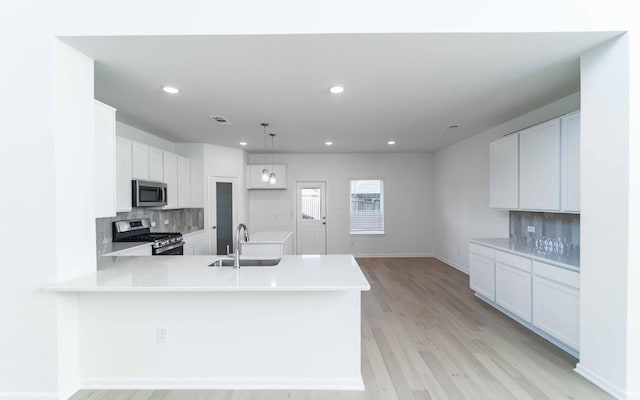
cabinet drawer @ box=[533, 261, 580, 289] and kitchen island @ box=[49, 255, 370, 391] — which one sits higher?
cabinet drawer @ box=[533, 261, 580, 289]

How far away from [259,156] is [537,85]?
566cm

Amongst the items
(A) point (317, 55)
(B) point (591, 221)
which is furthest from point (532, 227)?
(A) point (317, 55)

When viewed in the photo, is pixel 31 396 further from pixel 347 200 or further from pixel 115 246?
pixel 347 200

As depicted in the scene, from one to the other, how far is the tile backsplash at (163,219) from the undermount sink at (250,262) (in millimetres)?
2179

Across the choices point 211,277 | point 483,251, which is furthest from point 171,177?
point 483,251

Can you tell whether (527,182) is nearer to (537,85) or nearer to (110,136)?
(537,85)

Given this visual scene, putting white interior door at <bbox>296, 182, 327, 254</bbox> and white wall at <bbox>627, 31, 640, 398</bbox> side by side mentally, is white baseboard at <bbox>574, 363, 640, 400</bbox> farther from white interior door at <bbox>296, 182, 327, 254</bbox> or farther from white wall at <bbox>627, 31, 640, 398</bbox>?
white interior door at <bbox>296, 182, 327, 254</bbox>

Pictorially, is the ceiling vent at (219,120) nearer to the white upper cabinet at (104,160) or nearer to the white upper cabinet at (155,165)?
the white upper cabinet at (155,165)

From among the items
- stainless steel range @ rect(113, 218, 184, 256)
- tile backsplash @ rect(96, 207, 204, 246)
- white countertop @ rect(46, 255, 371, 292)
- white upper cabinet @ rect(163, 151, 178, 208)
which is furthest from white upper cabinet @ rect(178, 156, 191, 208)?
white countertop @ rect(46, 255, 371, 292)

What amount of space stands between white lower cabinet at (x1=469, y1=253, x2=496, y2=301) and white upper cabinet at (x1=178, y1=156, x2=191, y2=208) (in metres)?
4.99

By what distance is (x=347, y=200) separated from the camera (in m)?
7.39

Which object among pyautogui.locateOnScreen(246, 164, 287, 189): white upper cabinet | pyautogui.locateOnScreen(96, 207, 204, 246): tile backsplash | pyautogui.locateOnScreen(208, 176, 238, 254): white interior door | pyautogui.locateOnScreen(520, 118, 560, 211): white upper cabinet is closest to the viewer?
pyautogui.locateOnScreen(520, 118, 560, 211): white upper cabinet

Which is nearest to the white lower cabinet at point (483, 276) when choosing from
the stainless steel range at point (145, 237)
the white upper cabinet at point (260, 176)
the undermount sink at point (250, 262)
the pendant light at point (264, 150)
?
the undermount sink at point (250, 262)

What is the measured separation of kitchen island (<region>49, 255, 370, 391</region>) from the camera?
2342 mm
